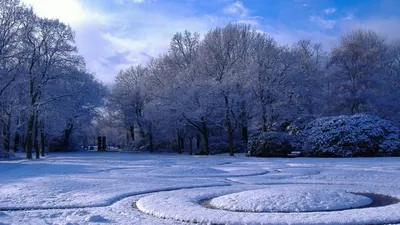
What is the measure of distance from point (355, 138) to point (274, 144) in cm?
550

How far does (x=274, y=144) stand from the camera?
95.9 ft

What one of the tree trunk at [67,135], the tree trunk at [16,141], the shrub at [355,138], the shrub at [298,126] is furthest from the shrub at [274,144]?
the tree trunk at [16,141]

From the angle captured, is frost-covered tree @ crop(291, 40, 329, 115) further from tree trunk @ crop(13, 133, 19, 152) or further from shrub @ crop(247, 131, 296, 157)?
tree trunk @ crop(13, 133, 19, 152)

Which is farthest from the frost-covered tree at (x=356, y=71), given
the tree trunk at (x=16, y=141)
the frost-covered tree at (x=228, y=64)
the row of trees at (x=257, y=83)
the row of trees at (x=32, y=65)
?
the tree trunk at (x=16, y=141)

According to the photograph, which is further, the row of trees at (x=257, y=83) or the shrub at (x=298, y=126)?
the row of trees at (x=257, y=83)

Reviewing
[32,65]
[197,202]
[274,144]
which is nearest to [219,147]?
[274,144]

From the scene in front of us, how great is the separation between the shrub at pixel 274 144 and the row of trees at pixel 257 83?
4.20 m

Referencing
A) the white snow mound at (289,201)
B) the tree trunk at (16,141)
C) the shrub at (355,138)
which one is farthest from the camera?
the tree trunk at (16,141)

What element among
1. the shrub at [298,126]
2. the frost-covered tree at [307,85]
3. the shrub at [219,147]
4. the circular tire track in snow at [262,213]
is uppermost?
the frost-covered tree at [307,85]

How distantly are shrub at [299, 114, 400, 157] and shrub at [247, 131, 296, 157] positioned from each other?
1.70 metres

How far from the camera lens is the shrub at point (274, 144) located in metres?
29.2

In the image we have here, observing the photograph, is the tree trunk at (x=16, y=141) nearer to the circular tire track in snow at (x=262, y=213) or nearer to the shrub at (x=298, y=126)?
the shrub at (x=298, y=126)

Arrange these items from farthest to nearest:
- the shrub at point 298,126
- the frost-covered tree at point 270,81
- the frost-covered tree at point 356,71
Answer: the frost-covered tree at point 356,71, the frost-covered tree at point 270,81, the shrub at point 298,126

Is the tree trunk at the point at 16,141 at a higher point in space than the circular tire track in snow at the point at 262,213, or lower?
higher
